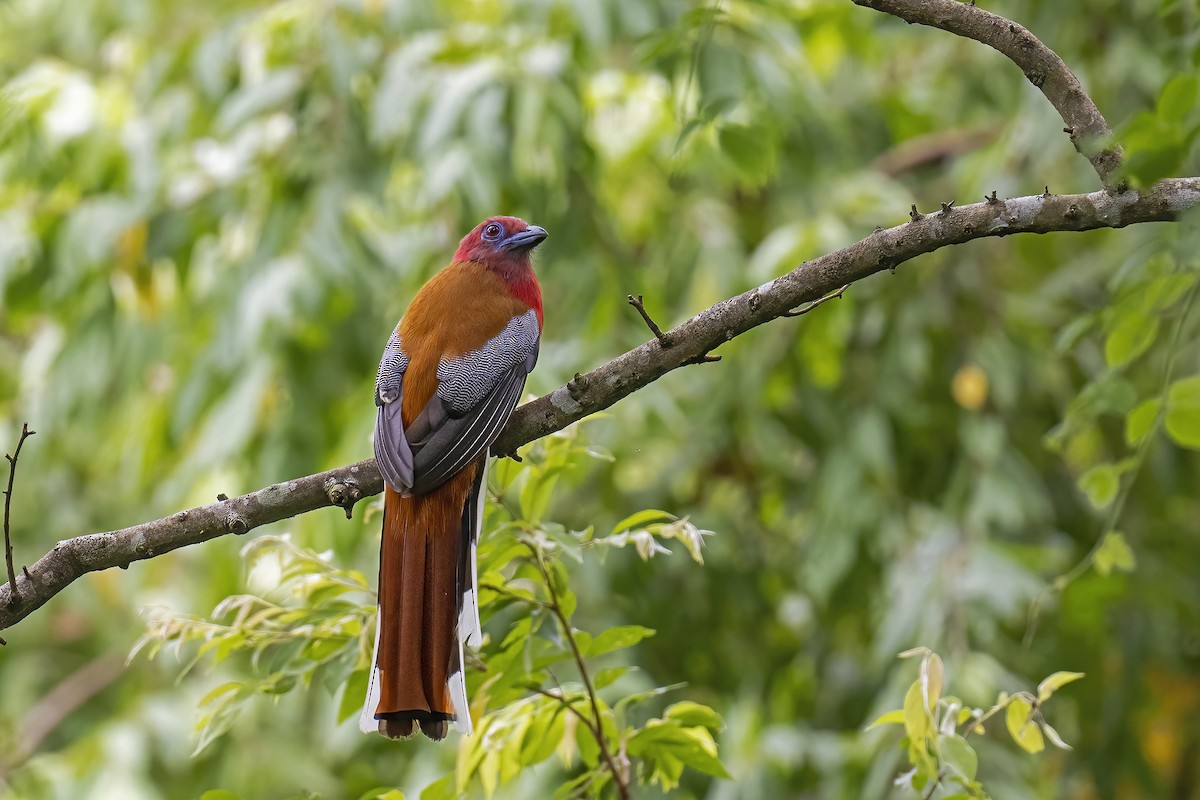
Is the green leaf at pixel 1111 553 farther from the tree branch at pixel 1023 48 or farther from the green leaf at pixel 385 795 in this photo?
the green leaf at pixel 385 795

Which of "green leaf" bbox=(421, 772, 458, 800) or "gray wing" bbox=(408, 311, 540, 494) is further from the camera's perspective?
"gray wing" bbox=(408, 311, 540, 494)

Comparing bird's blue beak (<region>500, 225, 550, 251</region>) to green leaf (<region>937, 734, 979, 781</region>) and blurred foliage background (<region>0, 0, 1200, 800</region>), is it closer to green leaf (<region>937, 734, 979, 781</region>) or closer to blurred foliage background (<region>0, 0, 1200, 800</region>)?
blurred foliage background (<region>0, 0, 1200, 800</region>)

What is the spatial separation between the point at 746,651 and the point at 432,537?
2.38m

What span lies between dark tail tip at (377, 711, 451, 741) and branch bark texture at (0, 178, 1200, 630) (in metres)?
0.44

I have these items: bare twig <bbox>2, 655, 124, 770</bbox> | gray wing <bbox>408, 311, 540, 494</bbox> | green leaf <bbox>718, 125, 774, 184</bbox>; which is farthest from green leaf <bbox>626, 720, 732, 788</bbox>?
bare twig <bbox>2, 655, 124, 770</bbox>

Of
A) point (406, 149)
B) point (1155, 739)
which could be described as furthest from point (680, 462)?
point (1155, 739)

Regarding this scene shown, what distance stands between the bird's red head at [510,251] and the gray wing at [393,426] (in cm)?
42

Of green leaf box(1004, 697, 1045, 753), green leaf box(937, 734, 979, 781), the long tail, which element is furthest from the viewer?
the long tail

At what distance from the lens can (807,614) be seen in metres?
5.23

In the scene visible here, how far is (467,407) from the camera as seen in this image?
2971 mm

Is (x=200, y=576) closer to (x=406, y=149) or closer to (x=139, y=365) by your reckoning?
(x=139, y=365)

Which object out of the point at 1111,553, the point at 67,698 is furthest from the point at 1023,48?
Answer: the point at 67,698

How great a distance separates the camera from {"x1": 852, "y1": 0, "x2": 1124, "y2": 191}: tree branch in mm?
2309

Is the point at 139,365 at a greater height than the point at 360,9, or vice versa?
the point at 360,9
